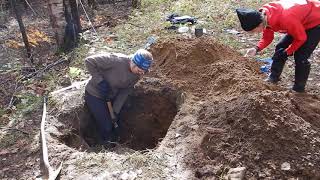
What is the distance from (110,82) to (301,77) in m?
2.40

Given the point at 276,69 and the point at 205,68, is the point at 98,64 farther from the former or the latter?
the point at 276,69

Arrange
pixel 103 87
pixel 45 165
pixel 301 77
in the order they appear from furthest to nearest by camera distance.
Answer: pixel 103 87 < pixel 301 77 < pixel 45 165

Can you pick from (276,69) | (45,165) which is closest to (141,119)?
(45,165)

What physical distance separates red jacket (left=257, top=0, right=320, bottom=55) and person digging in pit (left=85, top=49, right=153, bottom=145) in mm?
1445

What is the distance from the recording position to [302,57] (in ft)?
15.0

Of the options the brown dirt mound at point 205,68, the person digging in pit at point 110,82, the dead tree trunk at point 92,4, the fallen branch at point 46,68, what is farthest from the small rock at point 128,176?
the dead tree trunk at point 92,4

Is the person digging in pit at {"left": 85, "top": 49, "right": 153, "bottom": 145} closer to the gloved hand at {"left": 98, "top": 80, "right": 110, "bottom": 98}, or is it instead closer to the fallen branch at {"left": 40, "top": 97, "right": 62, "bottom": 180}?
the gloved hand at {"left": 98, "top": 80, "right": 110, "bottom": 98}

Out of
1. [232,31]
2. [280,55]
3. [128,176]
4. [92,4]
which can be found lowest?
[92,4]

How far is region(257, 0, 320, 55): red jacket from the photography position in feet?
13.4

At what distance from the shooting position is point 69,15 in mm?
7645

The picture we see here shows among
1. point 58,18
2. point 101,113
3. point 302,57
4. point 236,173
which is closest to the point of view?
point 236,173

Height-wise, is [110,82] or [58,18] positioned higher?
[110,82]

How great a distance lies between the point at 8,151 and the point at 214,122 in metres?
2.47

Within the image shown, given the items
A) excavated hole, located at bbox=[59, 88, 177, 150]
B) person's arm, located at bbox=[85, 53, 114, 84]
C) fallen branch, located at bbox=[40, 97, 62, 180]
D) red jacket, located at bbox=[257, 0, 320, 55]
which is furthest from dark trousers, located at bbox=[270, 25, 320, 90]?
fallen branch, located at bbox=[40, 97, 62, 180]
